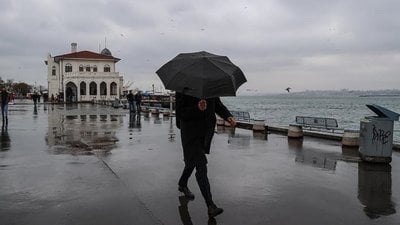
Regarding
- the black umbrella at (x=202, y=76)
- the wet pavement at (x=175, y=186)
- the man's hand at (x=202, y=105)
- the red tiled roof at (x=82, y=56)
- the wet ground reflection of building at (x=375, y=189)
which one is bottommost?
the wet ground reflection of building at (x=375, y=189)

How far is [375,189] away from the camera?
7.41 metres

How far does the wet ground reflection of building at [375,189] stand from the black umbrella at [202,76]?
2.59 m

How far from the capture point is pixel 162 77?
6020 mm

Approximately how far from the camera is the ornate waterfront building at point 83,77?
74938 millimetres

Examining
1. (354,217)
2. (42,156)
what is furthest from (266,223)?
(42,156)

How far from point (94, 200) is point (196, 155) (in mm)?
1689

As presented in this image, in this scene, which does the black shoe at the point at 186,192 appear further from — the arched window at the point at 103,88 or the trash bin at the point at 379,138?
the arched window at the point at 103,88

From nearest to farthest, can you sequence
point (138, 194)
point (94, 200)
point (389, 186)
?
point (94, 200) → point (138, 194) → point (389, 186)

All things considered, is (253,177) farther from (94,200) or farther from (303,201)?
(94,200)

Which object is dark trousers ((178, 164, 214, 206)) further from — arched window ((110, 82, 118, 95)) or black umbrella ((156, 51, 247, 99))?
arched window ((110, 82, 118, 95))

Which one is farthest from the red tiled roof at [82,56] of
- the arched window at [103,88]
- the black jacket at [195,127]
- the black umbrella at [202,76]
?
the black jacket at [195,127]

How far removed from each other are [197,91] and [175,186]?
2.46m

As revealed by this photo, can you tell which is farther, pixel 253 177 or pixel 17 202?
pixel 253 177

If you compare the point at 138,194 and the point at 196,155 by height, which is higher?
the point at 196,155
